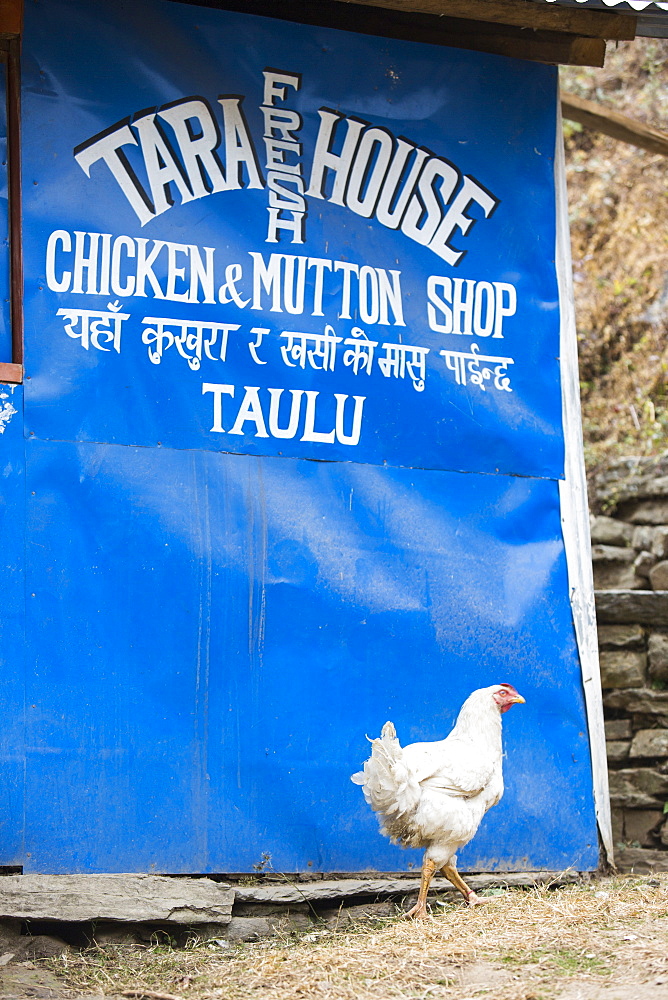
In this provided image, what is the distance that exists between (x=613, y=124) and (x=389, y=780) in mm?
3956

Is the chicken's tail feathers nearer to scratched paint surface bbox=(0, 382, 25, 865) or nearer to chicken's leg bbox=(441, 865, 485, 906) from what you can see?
chicken's leg bbox=(441, 865, 485, 906)

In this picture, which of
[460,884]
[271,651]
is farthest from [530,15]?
[460,884]

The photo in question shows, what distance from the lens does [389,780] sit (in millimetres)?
4184

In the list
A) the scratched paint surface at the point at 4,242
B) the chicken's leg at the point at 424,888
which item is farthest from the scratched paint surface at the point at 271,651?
the scratched paint surface at the point at 4,242

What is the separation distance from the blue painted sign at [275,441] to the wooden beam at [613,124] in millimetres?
578

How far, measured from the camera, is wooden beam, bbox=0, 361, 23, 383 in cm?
448

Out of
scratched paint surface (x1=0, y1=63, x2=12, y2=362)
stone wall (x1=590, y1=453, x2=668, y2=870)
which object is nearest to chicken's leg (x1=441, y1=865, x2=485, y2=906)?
stone wall (x1=590, y1=453, x2=668, y2=870)

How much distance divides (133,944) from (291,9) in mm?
4392

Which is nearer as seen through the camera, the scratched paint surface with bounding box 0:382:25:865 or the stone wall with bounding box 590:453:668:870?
the scratched paint surface with bounding box 0:382:25:865

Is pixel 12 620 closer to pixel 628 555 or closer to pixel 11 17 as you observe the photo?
pixel 11 17

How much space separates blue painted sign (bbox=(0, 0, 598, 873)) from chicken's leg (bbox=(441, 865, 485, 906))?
0.25 m

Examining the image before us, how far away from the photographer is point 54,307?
4598 millimetres

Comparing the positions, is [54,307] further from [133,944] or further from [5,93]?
[133,944]

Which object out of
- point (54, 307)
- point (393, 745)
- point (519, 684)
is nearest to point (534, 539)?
point (519, 684)
